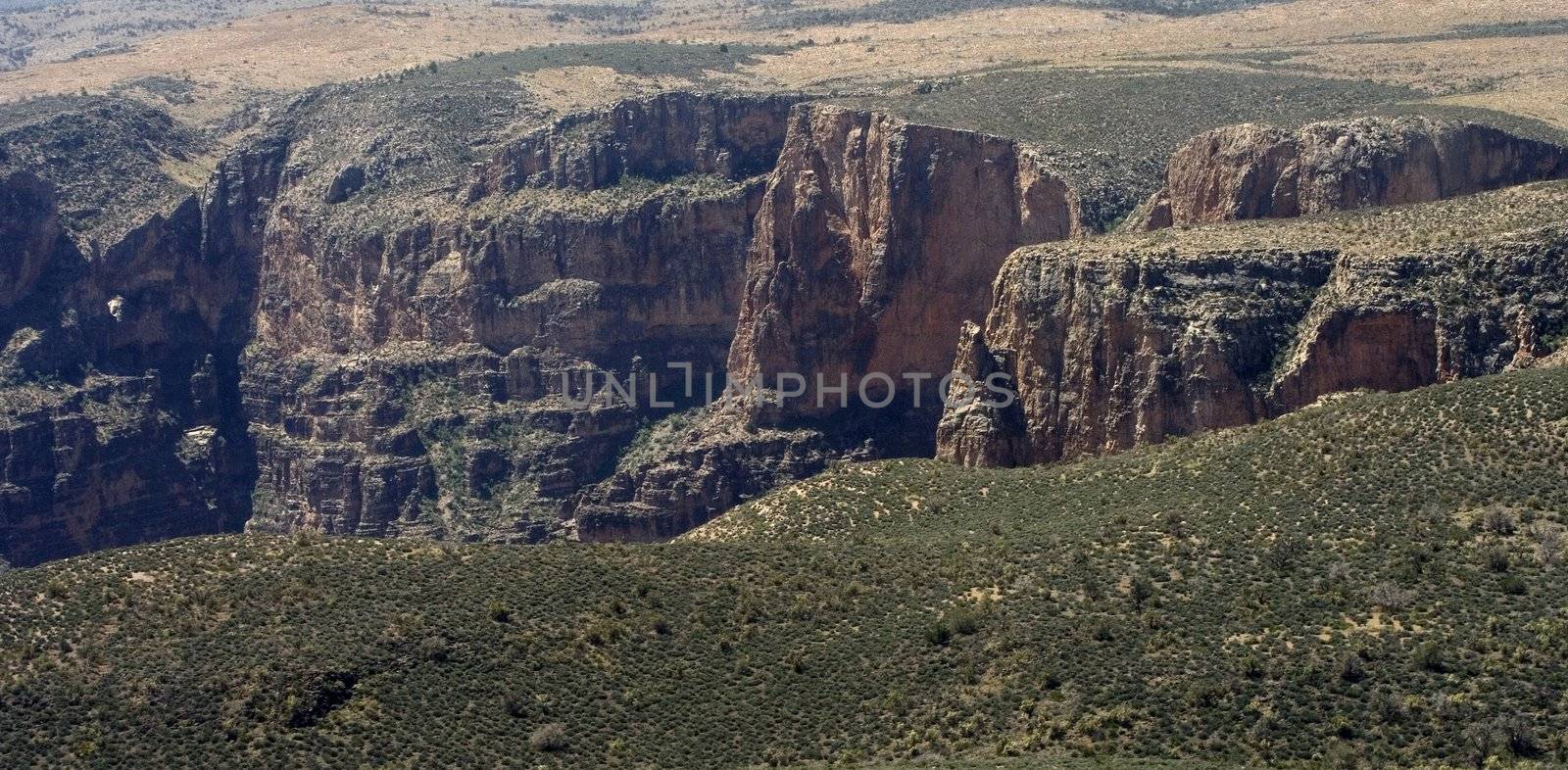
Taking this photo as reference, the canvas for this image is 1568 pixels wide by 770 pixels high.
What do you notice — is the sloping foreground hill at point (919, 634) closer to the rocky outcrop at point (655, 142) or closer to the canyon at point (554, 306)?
the canyon at point (554, 306)

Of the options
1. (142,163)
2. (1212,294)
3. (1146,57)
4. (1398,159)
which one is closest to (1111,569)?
(1212,294)

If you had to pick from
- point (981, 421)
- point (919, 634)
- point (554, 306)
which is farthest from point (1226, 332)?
point (554, 306)

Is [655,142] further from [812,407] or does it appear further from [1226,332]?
[1226,332]

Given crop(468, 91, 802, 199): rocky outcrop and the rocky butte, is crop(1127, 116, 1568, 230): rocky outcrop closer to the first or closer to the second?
the rocky butte

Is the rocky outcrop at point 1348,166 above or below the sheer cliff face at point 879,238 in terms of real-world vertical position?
above

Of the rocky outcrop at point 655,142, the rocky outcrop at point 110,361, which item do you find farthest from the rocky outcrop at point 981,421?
the rocky outcrop at point 110,361
